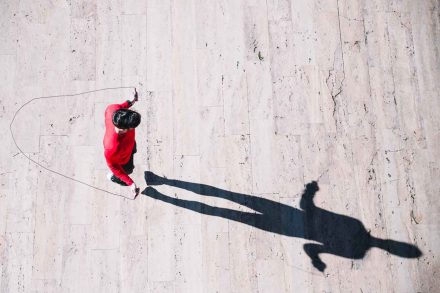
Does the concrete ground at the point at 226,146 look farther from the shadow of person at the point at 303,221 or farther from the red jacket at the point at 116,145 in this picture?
the red jacket at the point at 116,145

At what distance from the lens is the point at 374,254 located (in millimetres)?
4840

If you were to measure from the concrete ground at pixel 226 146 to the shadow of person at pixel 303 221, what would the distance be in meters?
0.02

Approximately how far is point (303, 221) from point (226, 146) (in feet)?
4.83

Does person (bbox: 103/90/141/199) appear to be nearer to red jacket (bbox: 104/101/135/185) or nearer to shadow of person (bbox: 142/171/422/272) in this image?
red jacket (bbox: 104/101/135/185)

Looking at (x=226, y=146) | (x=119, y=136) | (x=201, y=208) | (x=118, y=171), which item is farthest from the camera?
(x=226, y=146)

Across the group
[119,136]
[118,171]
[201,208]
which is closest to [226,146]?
[201,208]

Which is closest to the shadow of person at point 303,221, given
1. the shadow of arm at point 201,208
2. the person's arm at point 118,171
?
the shadow of arm at point 201,208

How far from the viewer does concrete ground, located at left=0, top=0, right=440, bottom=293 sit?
470 cm

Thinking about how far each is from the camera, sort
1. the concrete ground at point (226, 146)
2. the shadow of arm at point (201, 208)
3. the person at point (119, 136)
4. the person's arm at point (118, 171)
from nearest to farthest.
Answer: the person at point (119, 136) → the person's arm at point (118, 171) → the concrete ground at point (226, 146) → the shadow of arm at point (201, 208)

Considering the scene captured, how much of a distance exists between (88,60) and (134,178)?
6.09ft

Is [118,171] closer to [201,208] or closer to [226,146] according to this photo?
[201,208]

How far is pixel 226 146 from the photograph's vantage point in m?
5.03

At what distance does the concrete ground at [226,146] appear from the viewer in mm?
4699

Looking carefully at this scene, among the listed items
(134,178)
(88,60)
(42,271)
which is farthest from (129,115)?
(42,271)
